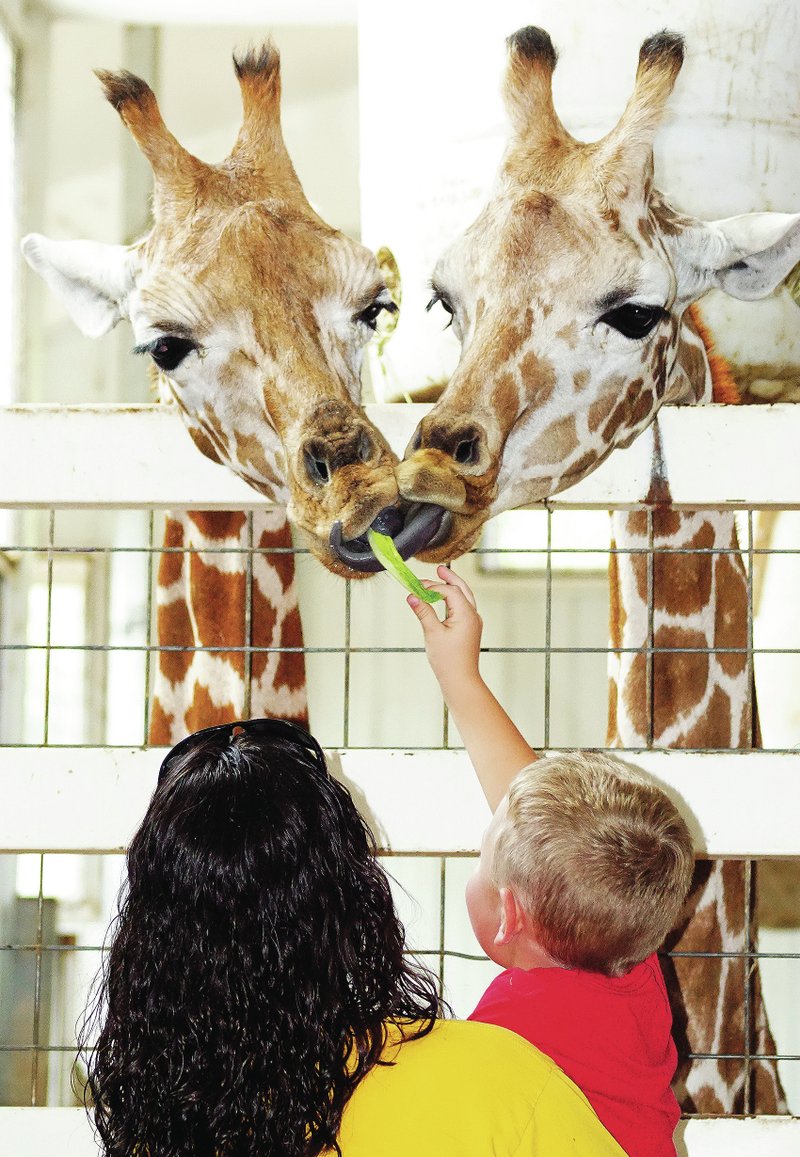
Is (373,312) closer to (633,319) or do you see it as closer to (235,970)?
(633,319)

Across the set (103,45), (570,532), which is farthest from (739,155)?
(103,45)

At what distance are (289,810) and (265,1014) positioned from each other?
0.45 feet

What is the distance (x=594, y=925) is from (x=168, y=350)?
0.85m

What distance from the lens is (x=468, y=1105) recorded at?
78 centimetres

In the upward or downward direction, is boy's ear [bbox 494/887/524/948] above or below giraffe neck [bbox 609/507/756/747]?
below

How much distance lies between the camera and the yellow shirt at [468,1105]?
77 cm

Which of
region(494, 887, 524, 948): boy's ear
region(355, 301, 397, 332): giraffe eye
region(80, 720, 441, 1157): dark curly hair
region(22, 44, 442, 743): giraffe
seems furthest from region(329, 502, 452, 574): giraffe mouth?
region(80, 720, 441, 1157): dark curly hair

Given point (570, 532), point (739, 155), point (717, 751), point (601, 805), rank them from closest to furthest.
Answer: point (601, 805), point (717, 751), point (739, 155), point (570, 532)

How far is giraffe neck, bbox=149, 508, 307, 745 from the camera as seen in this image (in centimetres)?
193

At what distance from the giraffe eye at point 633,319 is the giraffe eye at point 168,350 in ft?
1.65

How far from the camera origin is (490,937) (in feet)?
3.65

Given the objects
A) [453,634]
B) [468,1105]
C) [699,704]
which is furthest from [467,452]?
[468,1105]

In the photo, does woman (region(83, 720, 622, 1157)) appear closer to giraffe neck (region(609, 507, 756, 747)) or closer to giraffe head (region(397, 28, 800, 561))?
giraffe head (region(397, 28, 800, 561))

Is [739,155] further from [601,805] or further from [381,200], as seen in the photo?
[601,805]
